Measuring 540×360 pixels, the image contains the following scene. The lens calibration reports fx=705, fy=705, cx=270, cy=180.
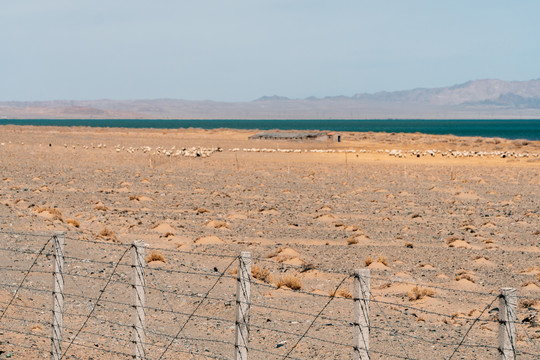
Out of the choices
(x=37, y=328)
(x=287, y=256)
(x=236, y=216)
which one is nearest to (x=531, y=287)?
(x=287, y=256)

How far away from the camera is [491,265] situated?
17.9 meters

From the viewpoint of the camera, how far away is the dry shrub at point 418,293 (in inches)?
558

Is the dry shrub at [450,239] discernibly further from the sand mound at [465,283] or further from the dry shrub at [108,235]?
the dry shrub at [108,235]

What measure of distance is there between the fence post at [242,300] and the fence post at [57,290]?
2422 mm

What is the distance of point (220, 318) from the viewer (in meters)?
12.3

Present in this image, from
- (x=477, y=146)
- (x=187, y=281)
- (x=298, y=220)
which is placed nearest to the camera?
(x=187, y=281)

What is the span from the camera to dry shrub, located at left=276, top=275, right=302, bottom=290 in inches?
578

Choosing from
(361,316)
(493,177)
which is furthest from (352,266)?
(493,177)

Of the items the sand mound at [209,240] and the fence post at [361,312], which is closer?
the fence post at [361,312]

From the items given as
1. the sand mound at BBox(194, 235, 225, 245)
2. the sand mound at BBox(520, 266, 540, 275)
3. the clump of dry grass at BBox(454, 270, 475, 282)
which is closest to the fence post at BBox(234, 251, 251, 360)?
the clump of dry grass at BBox(454, 270, 475, 282)

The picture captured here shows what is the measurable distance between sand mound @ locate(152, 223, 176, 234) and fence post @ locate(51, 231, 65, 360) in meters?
12.2

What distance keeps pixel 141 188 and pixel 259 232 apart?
12.6 metres

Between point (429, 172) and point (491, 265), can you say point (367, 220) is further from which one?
point (429, 172)

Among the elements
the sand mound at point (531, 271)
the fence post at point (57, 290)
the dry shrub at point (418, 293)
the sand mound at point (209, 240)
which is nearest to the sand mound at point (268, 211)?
the sand mound at point (209, 240)
